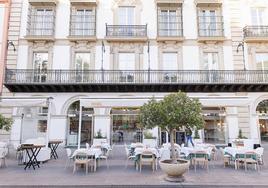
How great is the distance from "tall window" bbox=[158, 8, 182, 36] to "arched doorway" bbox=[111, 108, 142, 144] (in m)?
5.71

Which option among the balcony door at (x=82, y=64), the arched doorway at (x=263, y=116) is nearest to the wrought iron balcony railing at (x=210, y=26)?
the arched doorway at (x=263, y=116)

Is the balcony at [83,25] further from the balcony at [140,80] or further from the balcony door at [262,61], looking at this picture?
the balcony door at [262,61]

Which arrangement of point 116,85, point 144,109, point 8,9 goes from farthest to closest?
point 8,9
point 116,85
point 144,109

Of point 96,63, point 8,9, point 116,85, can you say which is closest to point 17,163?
point 116,85

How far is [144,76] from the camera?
14.9 meters

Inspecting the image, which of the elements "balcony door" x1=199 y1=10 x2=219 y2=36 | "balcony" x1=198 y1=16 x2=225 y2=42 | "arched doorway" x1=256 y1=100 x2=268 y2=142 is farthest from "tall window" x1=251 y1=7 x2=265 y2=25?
"arched doorway" x1=256 y1=100 x2=268 y2=142

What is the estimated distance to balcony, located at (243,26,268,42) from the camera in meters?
15.0

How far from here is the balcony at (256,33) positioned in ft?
49.2

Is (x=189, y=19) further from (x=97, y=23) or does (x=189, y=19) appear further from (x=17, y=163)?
(x=17, y=163)

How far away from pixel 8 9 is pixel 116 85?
918cm

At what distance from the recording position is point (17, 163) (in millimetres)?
9398

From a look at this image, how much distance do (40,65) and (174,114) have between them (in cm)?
1166

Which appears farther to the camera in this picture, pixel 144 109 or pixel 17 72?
pixel 17 72

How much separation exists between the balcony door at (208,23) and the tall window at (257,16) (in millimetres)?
2582
